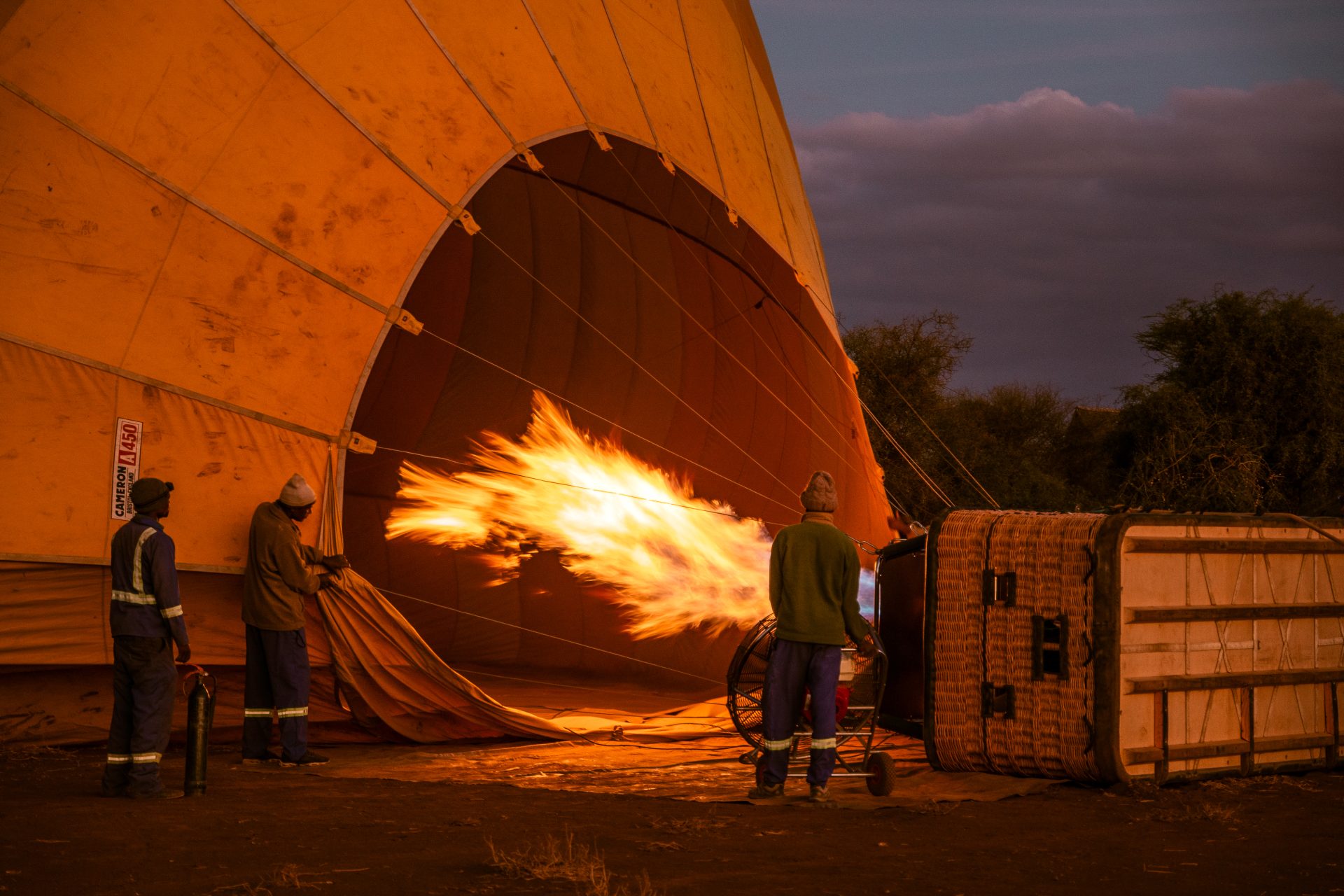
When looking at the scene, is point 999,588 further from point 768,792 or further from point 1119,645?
point 768,792

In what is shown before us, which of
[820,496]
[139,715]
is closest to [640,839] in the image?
[820,496]

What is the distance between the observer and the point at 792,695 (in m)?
5.72

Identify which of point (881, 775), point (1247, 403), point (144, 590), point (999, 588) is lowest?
point (881, 775)

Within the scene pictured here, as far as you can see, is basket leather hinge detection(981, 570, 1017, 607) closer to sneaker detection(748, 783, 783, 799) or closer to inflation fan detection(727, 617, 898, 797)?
inflation fan detection(727, 617, 898, 797)

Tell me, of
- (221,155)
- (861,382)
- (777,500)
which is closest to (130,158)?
(221,155)

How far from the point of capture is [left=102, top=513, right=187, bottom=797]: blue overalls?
534 cm

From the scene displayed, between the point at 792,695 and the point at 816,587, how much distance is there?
482 millimetres

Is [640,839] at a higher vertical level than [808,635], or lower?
lower

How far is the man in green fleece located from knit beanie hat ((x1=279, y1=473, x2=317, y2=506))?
7.62 ft

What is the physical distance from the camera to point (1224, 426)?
71.3 feet

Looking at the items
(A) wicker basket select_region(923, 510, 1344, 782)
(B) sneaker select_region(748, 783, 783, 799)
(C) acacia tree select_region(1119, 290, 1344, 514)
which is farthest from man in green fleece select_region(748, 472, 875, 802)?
(C) acacia tree select_region(1119, 290, 1344, 514)

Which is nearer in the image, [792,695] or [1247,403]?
[792,695]

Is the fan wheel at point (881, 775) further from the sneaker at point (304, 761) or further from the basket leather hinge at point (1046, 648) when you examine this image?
the sneaker at point (304, 761)

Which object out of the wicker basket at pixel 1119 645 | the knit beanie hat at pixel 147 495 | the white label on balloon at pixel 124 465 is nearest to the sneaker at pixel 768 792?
the wicker basket at pixel 1119 645
